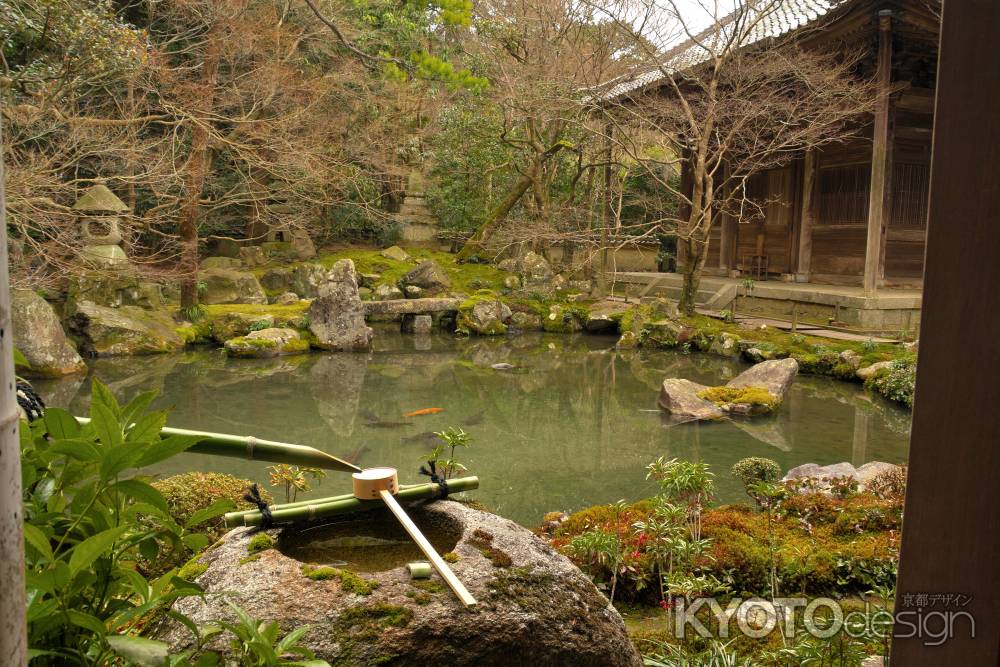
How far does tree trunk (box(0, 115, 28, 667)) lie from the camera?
629mm

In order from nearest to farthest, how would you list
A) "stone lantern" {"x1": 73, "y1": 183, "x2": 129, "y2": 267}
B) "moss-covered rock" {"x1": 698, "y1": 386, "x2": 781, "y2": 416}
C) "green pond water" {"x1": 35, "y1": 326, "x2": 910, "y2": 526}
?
1. "green pond water" {"x1": 35, "y1": 326, "x2": 910, "y2": 526}
2. "moss-covered rock" {"x1": 698, "y1": 386, "x2": 781, "y2": 416}
3. "stone lantern" {"x1": 73, "y1": 183, "x2": 129, "y2": 267}

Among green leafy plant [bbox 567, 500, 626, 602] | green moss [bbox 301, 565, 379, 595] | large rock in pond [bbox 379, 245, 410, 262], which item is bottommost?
green leafy plant [bbox 567, 500, 626, 602]

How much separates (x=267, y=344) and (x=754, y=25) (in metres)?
9.57

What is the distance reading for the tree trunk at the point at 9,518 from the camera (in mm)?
629

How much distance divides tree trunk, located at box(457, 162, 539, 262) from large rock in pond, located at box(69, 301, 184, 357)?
28.1 feet

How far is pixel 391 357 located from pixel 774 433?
6.72 m

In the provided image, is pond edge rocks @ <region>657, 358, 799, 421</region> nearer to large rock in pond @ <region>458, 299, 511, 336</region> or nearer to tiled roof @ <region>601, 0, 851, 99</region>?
tiled roof @ <region>601, 0, 851, 99</region>

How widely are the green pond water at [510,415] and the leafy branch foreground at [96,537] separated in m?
4.07

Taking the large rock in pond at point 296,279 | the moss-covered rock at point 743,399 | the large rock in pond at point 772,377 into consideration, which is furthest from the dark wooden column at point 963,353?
the large rock in pond at point 296,279

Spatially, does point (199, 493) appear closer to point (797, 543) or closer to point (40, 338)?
point (797, 543)

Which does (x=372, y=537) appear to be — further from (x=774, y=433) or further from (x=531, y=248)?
(x=531, y=248)

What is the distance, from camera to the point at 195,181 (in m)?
11.8

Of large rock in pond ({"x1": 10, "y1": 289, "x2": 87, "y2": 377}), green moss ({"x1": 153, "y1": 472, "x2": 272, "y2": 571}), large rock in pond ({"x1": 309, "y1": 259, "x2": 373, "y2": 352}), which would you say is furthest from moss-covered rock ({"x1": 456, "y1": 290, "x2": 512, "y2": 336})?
green moss ({"x1": 153, "y1": 472, "x2": 272, "y2": 571})

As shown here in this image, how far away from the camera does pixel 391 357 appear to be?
40.7ft
